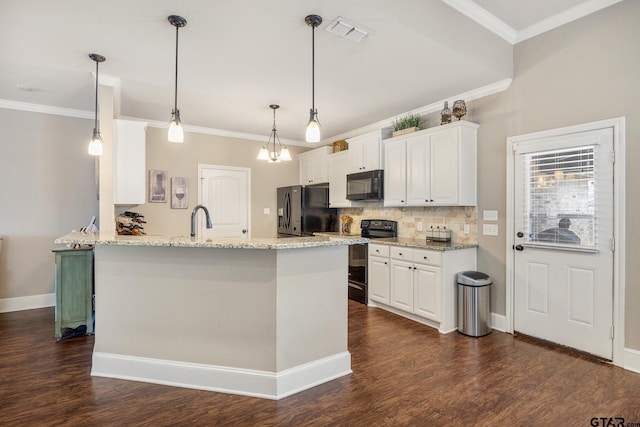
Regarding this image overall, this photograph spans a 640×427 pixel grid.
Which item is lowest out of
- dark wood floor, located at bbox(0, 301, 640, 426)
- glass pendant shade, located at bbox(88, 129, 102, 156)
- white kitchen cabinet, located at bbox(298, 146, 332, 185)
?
dark wood floor, located at bbox(0, 301, 640, 426)

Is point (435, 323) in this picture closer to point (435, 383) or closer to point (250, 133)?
point (435, 383)

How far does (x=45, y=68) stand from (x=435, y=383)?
14.5 ft

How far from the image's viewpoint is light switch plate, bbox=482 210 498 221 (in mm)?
3615

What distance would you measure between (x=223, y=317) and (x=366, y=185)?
3.02 m

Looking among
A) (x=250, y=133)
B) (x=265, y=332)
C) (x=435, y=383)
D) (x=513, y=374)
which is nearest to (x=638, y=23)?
(x=513, y=374)

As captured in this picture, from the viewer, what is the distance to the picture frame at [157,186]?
505cm

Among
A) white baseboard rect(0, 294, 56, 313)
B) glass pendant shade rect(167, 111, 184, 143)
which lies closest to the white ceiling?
glass pendant shade rect(167, 111, 184, 143)

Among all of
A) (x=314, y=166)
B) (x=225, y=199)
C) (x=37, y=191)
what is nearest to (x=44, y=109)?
(x=37, y=191)

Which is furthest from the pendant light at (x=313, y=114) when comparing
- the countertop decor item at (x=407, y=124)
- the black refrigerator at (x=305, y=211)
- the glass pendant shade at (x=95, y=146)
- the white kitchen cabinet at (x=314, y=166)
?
the white kitchen cabinet at (x=314, y=166)

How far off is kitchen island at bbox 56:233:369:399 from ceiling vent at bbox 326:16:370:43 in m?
1.56

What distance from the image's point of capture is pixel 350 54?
2885 mm

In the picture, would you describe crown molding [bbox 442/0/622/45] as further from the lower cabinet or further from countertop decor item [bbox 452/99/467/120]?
the lower cabinet

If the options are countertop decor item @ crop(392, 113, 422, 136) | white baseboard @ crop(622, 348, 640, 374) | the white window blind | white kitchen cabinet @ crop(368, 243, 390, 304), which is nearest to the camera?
white baseboard @ crop(622, 348, 640, 374)

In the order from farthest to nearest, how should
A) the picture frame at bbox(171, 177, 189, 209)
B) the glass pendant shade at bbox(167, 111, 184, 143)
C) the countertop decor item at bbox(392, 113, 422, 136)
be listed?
1. the picture frame at bbox(171, 177, 189, 209)
2. the countertop decor item at bbox(392, 113, 422, 136)
3. the glass pendant shade at bbox(167, 111, 184, 143)
